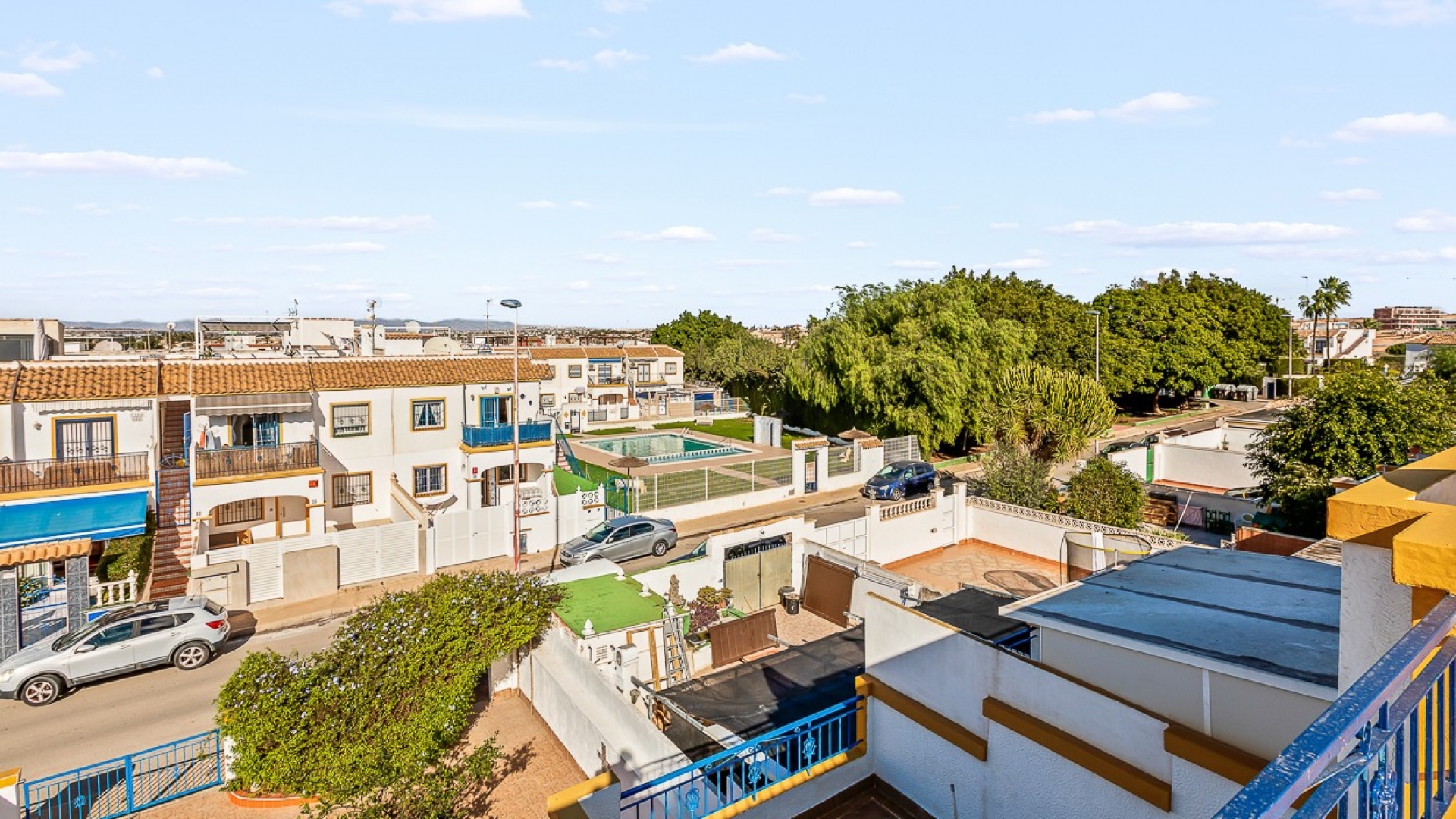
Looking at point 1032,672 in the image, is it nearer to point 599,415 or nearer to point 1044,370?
point 1044,370

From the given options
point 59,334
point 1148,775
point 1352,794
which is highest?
point 59,334

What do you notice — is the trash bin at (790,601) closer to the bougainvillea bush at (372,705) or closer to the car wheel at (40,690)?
the bougainvillea bush at (372,705)

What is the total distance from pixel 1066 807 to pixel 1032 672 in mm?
894

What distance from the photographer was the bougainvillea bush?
10.2m

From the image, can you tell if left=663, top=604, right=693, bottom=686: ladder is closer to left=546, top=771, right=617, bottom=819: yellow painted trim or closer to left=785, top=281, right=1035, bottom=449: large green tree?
left=546, top=771, right=617, bottom=819: yellow painted trim

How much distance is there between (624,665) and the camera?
43.4 feet

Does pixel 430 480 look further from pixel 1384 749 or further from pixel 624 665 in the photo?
pixel 1384 749

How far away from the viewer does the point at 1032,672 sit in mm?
5402

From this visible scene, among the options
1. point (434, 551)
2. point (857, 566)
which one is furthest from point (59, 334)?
point (857, 566)

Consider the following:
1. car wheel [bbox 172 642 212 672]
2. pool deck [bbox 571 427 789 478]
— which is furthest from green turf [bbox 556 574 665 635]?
pool deck [bbox 571 427 789 478]

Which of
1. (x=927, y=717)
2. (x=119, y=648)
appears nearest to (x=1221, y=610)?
(x=927, y=717)

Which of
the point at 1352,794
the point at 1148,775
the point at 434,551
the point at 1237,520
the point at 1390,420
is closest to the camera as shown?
the point at 1352,794

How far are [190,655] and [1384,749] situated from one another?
65.6ft

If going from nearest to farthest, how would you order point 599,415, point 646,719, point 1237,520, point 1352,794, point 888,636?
point 1352,794 → point 888,636 → point 646,719 → point 1237,520 → point 599,415
